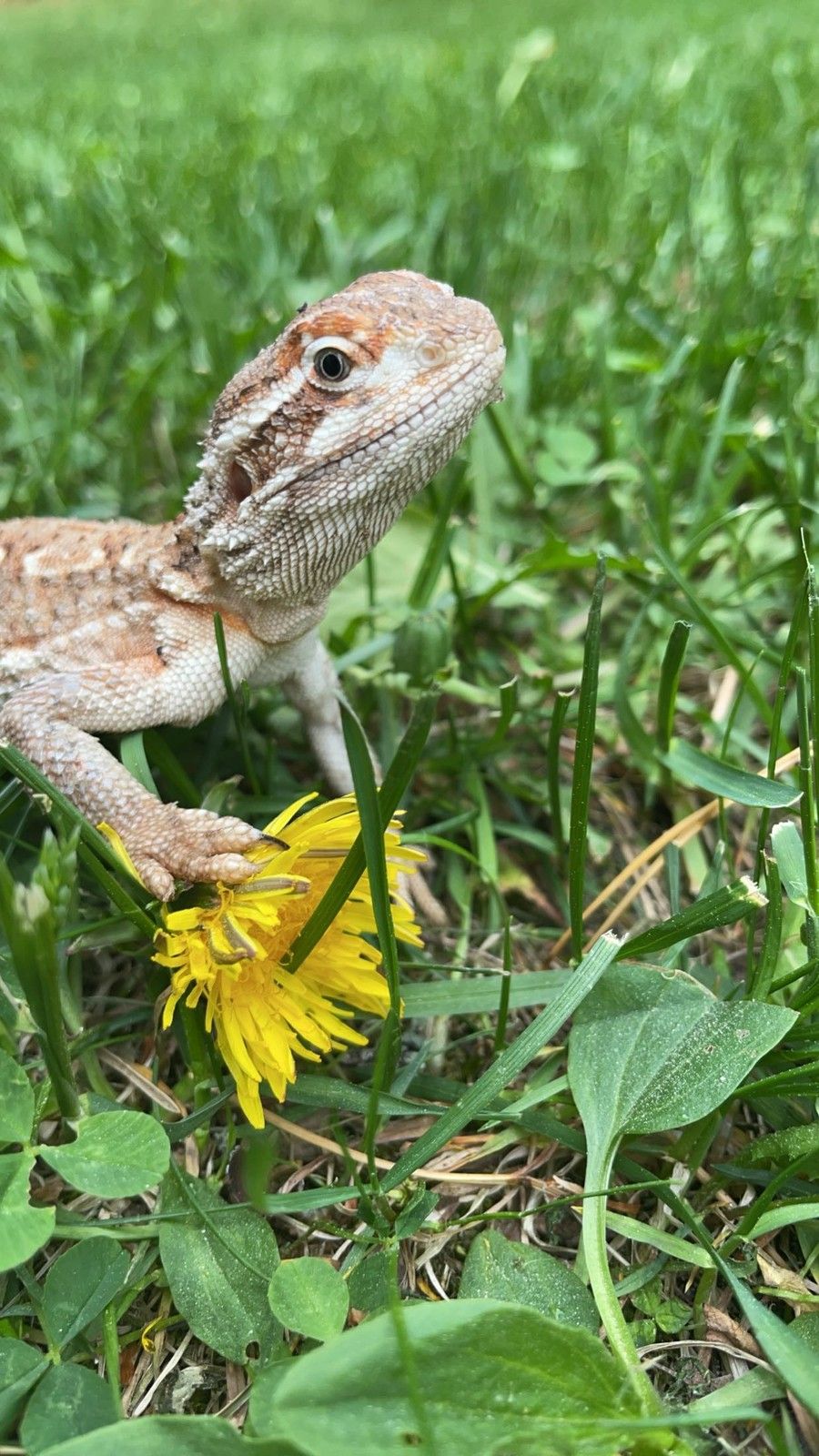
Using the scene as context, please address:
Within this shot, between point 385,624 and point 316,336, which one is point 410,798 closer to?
point 385,624

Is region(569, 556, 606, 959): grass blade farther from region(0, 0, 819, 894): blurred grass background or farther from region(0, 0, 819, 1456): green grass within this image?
region(0, 0, 819, 894): blurred grass background

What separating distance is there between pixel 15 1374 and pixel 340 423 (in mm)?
2074

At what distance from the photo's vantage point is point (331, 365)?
2.42 meters

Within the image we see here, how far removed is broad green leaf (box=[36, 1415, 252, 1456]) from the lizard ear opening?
6.65ft

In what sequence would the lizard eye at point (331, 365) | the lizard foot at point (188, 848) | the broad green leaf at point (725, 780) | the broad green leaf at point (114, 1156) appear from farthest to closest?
the lizard eye at point (331, 365), the broad green leaf at point (725, 780), the lizard foot at point (188, 848), the broad green leaf at point (114, 1156)

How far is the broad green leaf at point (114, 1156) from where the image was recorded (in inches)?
66.4

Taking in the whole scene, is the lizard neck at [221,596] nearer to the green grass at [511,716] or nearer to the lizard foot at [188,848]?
the green grass at [511,716]

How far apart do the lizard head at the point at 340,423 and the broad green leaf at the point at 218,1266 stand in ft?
4.94

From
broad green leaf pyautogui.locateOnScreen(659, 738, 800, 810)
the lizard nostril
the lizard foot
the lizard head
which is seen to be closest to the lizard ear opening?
the lizard head

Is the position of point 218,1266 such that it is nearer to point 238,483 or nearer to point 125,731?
point 125,731

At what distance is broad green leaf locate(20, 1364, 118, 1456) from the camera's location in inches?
60.6

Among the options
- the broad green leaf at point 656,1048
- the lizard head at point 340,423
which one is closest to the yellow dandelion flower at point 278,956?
the broad green leaf at point 656,1048

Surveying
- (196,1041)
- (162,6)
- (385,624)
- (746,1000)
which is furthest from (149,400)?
(162,6)

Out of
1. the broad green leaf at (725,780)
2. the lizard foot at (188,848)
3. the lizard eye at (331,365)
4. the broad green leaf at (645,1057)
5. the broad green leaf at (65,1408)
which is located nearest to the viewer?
the broad green leaf at (65,1408)
